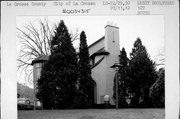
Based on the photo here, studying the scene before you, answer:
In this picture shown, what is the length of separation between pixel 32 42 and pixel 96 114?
0.93 metres

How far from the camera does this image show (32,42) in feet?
6.95

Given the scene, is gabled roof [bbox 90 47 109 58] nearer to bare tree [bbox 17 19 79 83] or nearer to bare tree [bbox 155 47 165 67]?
bare tree [bbox 17 19 79 83]

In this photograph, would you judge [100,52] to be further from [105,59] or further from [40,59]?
[40,59]

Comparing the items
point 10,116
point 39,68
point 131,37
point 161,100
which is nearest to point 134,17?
point 131,37

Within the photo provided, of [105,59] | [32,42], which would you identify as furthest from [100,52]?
[32,42]

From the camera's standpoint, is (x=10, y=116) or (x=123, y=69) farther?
(x=123, y=69)

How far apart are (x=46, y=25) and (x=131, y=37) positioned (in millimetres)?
841

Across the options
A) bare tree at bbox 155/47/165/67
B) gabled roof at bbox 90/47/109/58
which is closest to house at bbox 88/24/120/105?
gabled roof at bbox 90/47/109/58

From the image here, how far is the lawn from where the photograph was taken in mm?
1993

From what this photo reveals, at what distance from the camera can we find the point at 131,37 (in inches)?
83.4

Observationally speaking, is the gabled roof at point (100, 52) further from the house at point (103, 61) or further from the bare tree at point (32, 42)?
the bare tree at point (32, 42)

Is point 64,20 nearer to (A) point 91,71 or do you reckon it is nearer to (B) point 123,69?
(A) point 91,71

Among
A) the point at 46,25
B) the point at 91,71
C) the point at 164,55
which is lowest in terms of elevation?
the point at 91,71

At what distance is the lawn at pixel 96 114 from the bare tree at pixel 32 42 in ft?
1.09
